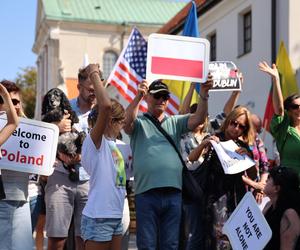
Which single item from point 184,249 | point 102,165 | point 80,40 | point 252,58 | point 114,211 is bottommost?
point 184,249

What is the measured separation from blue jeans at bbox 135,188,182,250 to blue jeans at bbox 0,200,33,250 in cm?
100

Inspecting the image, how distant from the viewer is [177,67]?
5836 millimetres

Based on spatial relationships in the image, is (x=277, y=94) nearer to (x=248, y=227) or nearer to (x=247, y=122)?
(x=247, y=122)

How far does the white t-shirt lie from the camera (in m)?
5.31

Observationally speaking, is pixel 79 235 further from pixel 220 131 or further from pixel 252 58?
pixel 252 58

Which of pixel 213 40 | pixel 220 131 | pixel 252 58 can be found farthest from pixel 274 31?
pixel 220 131

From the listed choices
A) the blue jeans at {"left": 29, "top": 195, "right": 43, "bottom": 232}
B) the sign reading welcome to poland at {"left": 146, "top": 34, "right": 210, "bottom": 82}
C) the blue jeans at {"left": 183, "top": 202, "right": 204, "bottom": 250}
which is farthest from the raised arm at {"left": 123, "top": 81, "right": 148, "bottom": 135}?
the blue jeans at {"left": 29, "top": 195, "right": 43, "bottom": 232}

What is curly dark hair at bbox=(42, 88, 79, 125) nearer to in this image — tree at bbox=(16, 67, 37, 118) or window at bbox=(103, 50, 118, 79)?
window at bbox=(103, 50, 118, 79)

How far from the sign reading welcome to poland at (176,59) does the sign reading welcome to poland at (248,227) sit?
3.73ft

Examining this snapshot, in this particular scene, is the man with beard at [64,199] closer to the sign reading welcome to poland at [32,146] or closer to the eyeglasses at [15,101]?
the sign reading welcome to poland at [32,146]

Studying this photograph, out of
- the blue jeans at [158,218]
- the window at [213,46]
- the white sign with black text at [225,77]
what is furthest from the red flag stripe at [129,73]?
the window at [213,46]

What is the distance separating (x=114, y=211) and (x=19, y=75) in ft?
198

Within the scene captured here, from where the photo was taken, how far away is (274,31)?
18188 mm

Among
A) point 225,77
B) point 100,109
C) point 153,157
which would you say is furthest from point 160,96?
point 225,77
